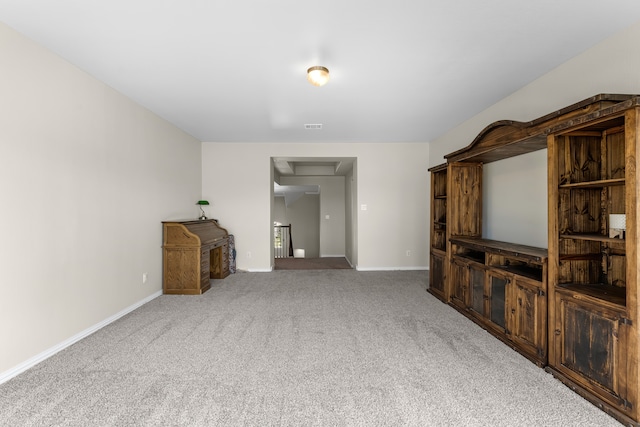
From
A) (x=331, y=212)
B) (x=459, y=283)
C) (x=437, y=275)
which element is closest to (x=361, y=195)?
(x=437, y=275)

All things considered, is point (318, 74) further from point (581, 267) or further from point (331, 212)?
point (331, 212)

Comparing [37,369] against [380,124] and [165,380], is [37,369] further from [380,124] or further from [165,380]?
[380,124]

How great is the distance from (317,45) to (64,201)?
103 inches

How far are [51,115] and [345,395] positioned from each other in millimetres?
3246

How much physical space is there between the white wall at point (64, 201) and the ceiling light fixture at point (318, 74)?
7.33ft

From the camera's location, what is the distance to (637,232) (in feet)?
5.21

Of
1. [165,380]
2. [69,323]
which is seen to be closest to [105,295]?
[69,323]

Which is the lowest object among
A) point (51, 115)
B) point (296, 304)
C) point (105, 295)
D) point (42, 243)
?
point (296, 304)

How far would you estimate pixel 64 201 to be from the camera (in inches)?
101

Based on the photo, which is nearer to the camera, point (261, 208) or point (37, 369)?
point (37, 369)

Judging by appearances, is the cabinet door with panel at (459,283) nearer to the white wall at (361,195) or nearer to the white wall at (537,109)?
the white wall at (537,109)

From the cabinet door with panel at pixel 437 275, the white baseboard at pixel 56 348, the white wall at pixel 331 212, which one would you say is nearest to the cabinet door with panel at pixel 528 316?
the cabinet door with panel at pixel 437 275

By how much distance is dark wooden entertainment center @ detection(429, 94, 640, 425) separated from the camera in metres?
1.64

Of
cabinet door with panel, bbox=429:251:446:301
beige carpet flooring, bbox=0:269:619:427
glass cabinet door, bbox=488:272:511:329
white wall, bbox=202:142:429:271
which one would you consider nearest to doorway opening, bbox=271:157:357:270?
white wall, bbox=202:142:429:271
